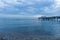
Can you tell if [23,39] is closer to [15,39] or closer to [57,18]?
[15,39]

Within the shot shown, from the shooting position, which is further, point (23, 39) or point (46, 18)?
point (46, 18)

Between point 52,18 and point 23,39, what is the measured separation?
61.4 metres

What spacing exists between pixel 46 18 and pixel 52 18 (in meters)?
5.55

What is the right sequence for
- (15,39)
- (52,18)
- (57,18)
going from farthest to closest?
1. (52,18)
2. (57,18)
3. (15,39)

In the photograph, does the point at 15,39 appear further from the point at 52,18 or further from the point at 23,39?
the point at 52,18

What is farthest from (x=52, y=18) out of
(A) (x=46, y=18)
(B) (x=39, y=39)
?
(B) (x=39, y=39)

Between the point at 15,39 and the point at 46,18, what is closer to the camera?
the point at 15,39

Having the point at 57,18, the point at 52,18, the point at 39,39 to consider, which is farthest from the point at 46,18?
the point at 39,39

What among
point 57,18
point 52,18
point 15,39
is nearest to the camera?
point 15,39

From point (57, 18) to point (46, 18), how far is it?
1246 centimetres

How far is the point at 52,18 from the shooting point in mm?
78000

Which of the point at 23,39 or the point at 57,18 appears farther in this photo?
the point at 57,18

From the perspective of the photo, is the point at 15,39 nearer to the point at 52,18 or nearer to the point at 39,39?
the point at 39,39

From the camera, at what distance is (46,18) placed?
3258 inches
